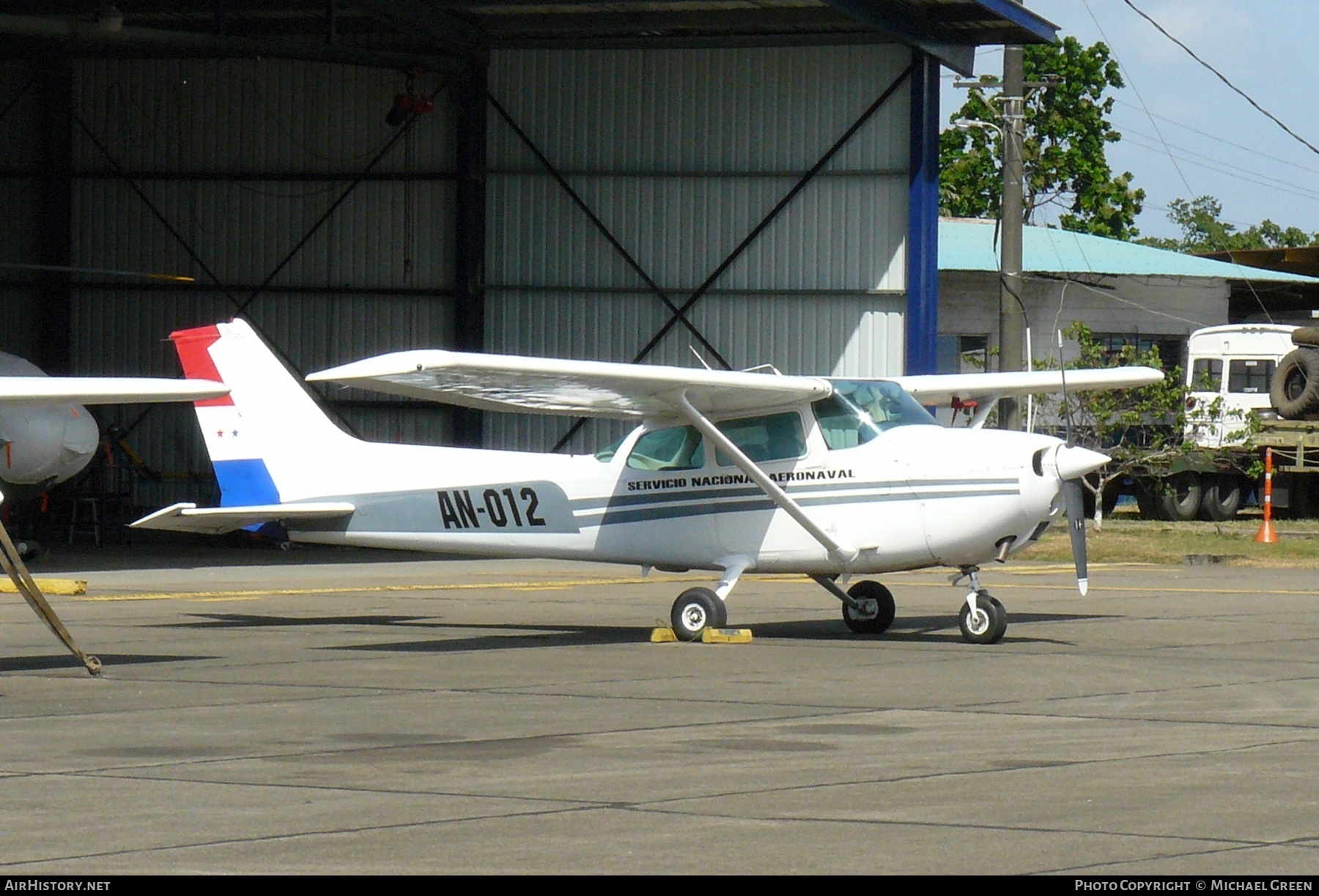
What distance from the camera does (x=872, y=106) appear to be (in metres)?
27.7

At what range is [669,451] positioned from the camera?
1436 cm

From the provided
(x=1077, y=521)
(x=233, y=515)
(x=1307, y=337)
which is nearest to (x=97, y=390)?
(x=233, y=515)

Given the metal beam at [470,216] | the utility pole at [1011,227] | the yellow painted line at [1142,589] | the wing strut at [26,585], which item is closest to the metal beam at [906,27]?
the utility pole at [1011,227]

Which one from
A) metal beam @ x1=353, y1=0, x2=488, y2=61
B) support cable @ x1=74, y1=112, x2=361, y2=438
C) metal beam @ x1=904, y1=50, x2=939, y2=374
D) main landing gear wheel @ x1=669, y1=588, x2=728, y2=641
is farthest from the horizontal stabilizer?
support cable @ x1=74, y1=112, x2=361, y2=438

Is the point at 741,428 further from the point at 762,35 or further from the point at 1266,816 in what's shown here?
the point at 762,35

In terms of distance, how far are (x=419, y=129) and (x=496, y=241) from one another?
7.91 ft

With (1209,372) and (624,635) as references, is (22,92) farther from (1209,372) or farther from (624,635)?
(1209,372)

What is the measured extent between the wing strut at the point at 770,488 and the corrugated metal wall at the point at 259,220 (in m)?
17.3

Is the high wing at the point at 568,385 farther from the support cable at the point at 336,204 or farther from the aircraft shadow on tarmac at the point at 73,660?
the support cable at the point at 336,204

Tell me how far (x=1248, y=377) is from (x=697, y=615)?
25.4 meters

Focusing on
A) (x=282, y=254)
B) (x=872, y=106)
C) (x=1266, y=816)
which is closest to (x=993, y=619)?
(x=1266, y=816)

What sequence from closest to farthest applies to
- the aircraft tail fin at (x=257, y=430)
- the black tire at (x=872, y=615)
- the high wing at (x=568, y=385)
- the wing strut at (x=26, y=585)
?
1. the wing strut at (x=26, y=585)
2. the high wing at (x=568, y=385)
3. the black tire at (x=872, y=615)
4. the aircraft tail fin at (x=257, y=430)

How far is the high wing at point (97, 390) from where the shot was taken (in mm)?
11125

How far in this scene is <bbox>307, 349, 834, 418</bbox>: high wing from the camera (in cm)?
1184
